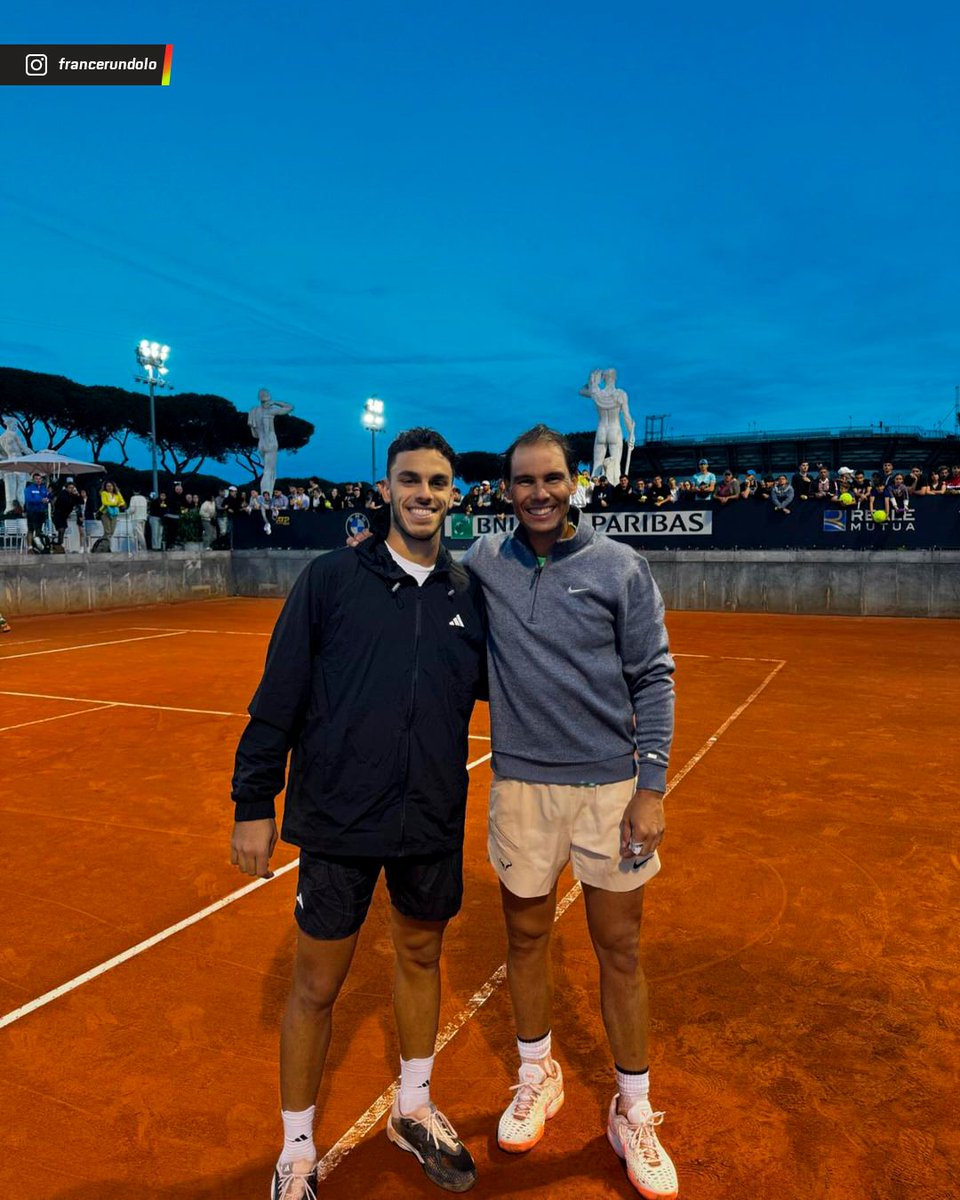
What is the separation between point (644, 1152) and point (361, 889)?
1.27m

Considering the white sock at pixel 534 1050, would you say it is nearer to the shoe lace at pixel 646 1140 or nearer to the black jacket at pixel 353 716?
the shoe lace at pixel 646 1140

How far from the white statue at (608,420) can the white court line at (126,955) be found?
22488 mm

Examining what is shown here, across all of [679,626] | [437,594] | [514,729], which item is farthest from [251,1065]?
[679,626]

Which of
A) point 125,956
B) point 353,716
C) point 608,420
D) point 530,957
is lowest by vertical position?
point 125,956

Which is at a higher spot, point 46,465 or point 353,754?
point 46,465

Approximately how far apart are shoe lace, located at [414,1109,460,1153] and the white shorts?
80 cm

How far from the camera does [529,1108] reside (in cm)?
284

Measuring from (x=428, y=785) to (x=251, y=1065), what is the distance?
167 centimetres

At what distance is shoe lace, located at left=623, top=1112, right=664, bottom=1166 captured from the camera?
2.62 m

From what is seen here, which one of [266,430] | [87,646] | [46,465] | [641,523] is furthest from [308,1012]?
[266,430]

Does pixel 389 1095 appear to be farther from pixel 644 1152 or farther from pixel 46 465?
pixel 46 465

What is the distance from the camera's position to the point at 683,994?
3758mm

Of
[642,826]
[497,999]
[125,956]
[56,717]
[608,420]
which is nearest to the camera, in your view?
[642,826]

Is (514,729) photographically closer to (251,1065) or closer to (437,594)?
(437,594)
